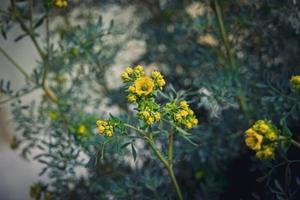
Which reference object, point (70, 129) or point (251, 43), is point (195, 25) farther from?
point (70, 129)

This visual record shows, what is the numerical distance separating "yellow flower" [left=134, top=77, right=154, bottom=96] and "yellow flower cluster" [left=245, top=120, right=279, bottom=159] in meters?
0.37

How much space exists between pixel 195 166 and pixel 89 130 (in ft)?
2.38

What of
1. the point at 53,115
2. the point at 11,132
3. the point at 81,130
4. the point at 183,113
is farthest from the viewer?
the point at 11,132

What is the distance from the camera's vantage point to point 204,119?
9.39ft

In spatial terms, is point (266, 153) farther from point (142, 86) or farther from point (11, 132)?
point (11, 132)

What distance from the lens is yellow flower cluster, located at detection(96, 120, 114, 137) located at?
1.37 meters

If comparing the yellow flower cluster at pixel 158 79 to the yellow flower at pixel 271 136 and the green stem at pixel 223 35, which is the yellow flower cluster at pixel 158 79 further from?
the green stem at pixel 223 35

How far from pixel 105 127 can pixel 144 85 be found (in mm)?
209

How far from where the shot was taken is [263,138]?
133 centimetres

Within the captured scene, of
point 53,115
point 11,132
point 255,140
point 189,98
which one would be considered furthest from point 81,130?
point 11,132

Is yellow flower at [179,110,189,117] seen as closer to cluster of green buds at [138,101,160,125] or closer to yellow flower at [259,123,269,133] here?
cluster of green buds at [138,101,160,125]

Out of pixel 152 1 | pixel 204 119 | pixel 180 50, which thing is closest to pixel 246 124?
pixel 204 119

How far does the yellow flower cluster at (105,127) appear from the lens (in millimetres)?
1370

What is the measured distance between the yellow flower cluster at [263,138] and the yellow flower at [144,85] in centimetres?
37
